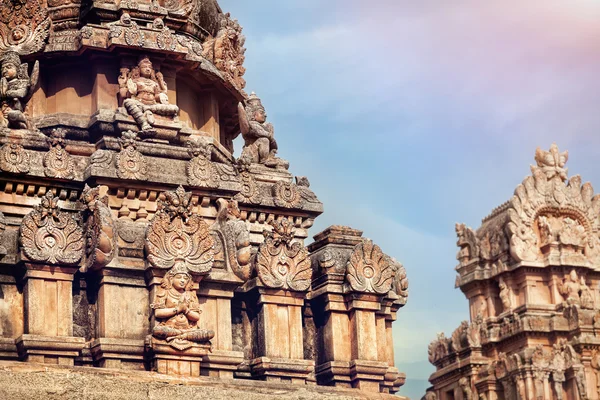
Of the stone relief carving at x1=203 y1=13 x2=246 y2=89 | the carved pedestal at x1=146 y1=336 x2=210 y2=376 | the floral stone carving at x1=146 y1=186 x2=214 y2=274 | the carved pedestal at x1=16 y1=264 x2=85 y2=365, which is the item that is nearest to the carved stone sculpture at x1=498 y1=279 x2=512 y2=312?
the stone relief carving at x1=203 y1=13 x2=246 y2=89

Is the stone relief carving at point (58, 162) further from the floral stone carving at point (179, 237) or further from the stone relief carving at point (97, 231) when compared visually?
the floral stone carving at point (179, 237)

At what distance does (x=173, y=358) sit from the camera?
28.0m

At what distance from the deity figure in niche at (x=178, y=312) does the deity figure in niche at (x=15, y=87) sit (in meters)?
4.61

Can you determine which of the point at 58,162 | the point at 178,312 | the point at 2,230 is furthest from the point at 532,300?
the point at 2,230

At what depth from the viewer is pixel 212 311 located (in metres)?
29.5

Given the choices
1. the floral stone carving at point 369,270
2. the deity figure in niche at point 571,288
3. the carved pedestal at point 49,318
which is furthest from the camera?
the deity figure in niche at point 571,288

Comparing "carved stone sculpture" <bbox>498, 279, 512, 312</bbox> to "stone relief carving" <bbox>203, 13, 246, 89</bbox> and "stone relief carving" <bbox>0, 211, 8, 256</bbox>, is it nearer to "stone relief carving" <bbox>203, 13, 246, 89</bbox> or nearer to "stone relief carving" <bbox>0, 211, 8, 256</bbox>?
"stone relief carving" <bbox>203, 13, 246, 89</bbox>

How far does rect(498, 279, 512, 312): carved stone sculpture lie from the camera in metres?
63.8

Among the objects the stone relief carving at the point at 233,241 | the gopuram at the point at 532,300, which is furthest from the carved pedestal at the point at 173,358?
the gopuram at the point at 532,300

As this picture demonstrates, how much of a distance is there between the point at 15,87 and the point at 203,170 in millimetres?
3921

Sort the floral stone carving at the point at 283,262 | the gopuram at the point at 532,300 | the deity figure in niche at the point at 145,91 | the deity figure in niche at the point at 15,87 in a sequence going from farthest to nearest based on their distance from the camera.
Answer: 1. the gopuram at the point at 532,300
2. the deity figure in niche at the point at 145,91
3. the deity figure in niche at the point at 15,87
4. the floral stone carving at the point at 283,262

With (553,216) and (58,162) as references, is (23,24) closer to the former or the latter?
(58,162)

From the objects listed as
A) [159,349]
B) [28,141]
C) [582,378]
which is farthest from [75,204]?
[582,378]

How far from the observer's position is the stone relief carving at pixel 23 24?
105ft
